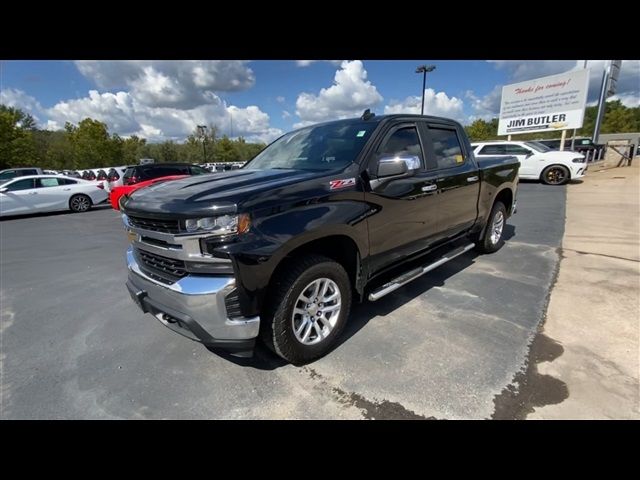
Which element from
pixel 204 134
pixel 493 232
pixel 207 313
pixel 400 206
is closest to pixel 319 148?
pixel 400 206

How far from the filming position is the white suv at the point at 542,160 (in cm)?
1355

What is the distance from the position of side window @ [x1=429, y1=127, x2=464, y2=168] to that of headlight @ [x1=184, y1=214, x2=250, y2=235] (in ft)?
8.66

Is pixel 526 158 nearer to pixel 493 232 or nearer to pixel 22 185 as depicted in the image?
pixel 493 232

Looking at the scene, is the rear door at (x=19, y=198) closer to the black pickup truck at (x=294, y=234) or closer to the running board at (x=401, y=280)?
the black pickup truck at (x=294, y=234)

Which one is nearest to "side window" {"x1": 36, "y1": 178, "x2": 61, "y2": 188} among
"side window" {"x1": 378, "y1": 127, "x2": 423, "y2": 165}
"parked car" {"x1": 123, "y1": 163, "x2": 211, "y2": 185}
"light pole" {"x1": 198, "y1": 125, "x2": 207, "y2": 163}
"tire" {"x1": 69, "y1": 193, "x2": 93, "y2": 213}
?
"tire" {"x1": 69, "y1": 193, "x2": 93, "y2": 213}

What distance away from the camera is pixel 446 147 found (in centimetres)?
413

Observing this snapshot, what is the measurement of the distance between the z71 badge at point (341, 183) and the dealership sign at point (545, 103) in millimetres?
21635

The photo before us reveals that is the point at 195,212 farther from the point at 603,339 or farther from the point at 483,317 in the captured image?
the point at 603,339

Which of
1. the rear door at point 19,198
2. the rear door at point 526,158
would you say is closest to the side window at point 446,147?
the rear door at point 526,158

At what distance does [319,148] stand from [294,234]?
54.2 inches
